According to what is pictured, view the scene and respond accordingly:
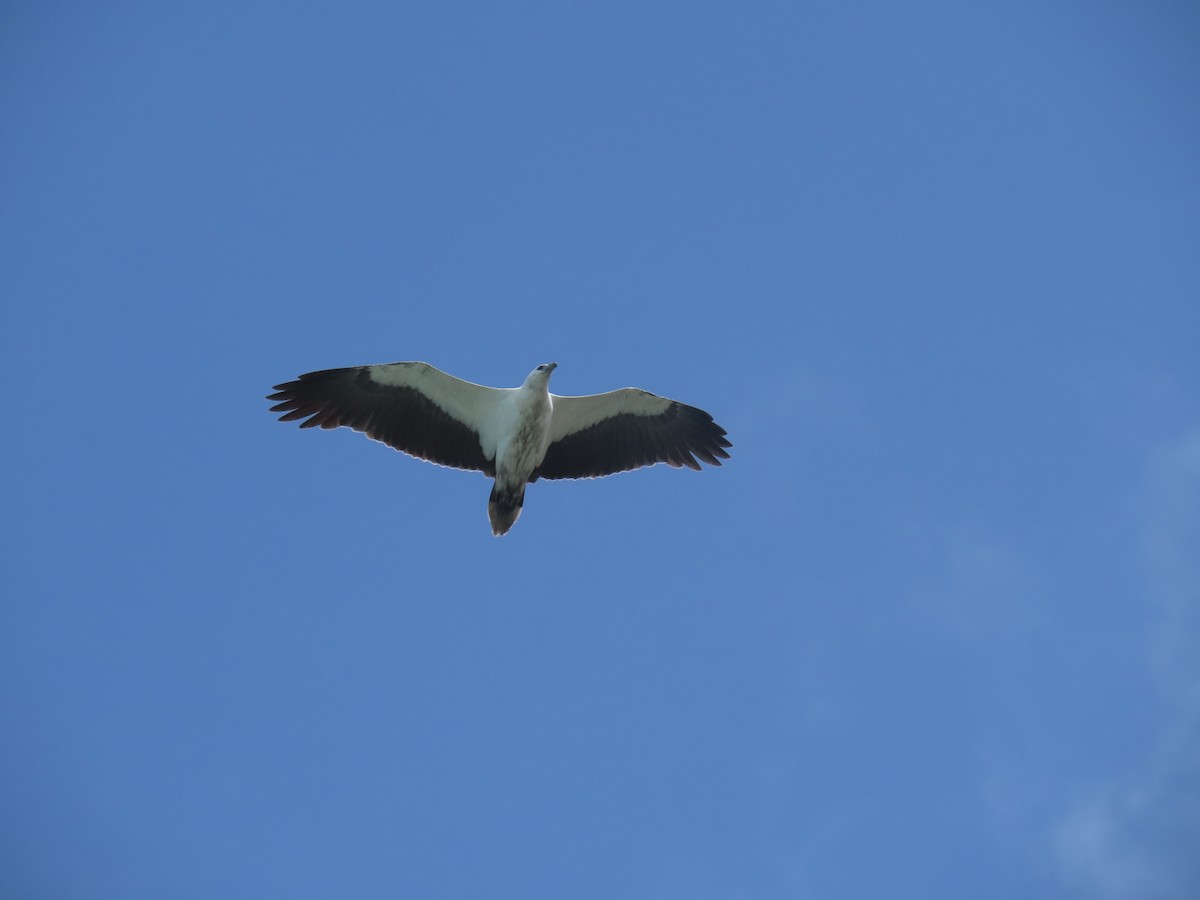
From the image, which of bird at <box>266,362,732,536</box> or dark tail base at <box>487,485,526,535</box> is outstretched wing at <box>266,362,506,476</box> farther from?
dark tail base at <box>487,485,526,535</box>

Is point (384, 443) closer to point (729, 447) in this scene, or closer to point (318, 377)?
point (318, 377)

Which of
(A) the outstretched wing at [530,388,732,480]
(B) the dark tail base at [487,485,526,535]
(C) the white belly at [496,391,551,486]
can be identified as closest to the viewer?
(C) the white belly at [496,391,551,486]

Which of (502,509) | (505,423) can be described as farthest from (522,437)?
(502,509)

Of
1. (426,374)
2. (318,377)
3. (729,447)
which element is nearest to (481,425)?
(426,374)

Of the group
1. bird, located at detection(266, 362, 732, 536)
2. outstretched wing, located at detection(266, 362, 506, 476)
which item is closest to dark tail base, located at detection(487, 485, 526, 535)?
bird, located at detection(266, 362, 732, 536)

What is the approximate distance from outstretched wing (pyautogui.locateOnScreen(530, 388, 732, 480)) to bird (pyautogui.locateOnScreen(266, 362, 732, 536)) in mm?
14

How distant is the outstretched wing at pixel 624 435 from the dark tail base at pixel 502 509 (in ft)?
1.75

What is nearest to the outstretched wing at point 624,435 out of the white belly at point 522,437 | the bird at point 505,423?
the bird at point 505,423

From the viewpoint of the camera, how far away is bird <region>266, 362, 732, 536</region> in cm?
1302

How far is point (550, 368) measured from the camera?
1287cm

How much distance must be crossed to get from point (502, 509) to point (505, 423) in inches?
44.0

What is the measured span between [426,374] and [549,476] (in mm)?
2122

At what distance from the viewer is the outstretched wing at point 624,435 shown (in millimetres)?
13680

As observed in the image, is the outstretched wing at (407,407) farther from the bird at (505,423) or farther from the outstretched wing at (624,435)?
the outstretched wing at (624,435)
